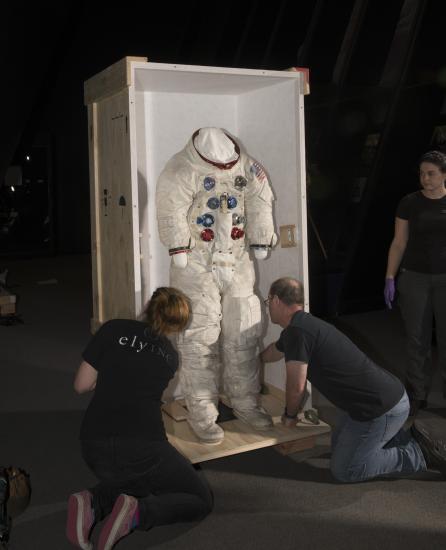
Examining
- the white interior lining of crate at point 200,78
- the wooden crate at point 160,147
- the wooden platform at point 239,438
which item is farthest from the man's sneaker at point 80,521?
the white interior lining of crate at point 200,78

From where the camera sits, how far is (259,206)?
3.73 metres


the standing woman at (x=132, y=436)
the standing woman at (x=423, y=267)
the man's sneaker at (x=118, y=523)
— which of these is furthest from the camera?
the standing woman at (x=423, y=267)

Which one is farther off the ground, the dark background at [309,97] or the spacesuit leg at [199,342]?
the dark background at [309,97]

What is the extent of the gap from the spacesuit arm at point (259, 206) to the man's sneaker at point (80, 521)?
167cm

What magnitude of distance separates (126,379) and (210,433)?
0.94 m

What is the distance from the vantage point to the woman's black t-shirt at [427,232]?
13.0 feet

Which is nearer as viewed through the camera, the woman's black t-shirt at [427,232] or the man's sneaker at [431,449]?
the man's sneaker at [431,449]

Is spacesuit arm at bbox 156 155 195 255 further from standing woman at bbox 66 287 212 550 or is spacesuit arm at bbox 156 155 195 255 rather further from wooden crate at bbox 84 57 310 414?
standing woman at bbox 66 287 212 550

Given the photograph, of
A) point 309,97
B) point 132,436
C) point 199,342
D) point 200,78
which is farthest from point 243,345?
point 309,97

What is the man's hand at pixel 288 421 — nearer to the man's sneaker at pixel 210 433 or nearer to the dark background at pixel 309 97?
the man's sneaker at pixel 210 433

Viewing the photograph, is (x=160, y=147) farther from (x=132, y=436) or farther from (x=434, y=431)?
(x=434, y=431)

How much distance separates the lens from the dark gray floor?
2.85 meters


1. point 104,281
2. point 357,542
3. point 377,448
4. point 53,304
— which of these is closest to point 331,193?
point 53,304

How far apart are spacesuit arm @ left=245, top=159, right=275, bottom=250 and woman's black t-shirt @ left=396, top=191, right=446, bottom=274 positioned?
912 millimetres
